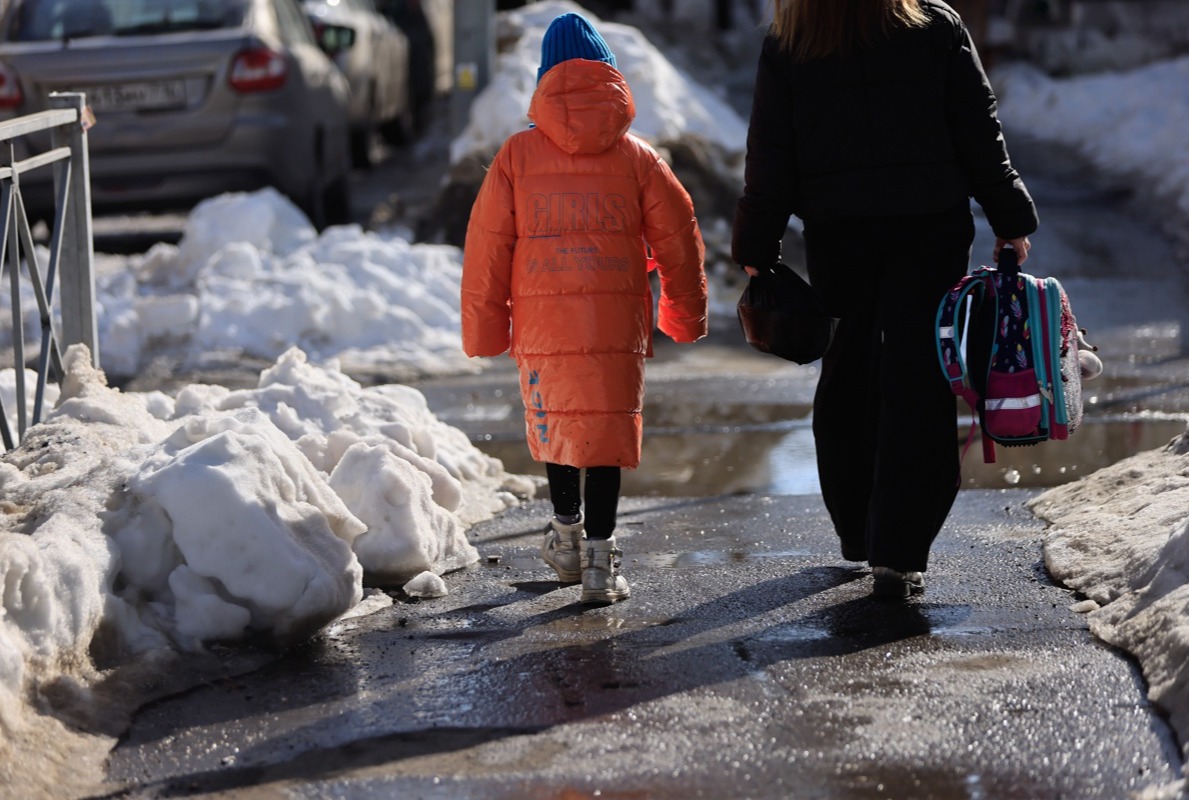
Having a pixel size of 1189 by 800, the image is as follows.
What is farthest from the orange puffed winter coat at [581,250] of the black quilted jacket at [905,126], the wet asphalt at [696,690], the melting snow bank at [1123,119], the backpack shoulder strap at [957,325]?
the melting snow bank at [1123,119]

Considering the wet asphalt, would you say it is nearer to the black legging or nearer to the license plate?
Answer: the black legging

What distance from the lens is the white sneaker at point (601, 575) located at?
4496mm

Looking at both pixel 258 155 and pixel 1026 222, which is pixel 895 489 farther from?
pixel 258 155

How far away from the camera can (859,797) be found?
3.13 meters

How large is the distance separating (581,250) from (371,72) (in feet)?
37.0

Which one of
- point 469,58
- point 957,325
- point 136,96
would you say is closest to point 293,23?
point 136,96

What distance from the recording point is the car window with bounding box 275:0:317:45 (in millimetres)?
10695

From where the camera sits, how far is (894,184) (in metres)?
4.34

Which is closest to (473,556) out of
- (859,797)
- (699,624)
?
(699,624)

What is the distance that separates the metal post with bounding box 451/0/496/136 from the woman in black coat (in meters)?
8.31

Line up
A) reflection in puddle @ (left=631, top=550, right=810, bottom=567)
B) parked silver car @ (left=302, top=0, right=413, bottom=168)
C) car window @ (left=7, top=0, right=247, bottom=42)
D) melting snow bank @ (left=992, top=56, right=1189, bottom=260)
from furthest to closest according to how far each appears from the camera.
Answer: parked silver car @ (left=302, top=0, right=413, bottom=168)
melting snow bank @ (left=992, top=56, right=1189, bottom=260)
car window @ (left=7, top=0, right=247, bottom=42)
reflection in puddle @ (left=631, top=550, right=810, bottom=567)

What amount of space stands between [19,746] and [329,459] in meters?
1.88

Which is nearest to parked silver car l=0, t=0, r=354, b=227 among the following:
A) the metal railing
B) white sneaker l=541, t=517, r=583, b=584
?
the metal railing

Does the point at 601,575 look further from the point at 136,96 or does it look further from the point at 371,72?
the point at 371,72
